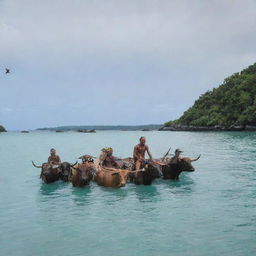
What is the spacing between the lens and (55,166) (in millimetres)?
21703

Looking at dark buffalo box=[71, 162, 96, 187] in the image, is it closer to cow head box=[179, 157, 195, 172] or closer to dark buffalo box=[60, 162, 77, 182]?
dark buffalo box=[60, 162, 77, 182]

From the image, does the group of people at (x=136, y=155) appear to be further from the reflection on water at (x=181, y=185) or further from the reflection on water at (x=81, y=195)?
the reflection on water at (x=181, y=185)

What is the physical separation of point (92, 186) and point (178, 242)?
946 cm

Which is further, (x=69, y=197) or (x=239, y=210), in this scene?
(x=69, y=197)

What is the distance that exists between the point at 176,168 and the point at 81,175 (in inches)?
217

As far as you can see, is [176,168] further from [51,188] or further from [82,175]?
[51,188]

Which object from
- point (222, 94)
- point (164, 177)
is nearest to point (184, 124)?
point (222, 94)

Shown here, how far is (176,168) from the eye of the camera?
22000 mm

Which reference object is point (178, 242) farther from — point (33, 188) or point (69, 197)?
point (33, 188)

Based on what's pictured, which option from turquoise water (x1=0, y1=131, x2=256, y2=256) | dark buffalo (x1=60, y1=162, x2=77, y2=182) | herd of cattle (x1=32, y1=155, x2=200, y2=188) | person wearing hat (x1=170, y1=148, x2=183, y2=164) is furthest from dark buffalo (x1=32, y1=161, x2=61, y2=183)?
person wearing hat (x1=170, y1=148, x2=183, y2=164)

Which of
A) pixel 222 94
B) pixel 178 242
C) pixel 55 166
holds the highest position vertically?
pixel 222 94

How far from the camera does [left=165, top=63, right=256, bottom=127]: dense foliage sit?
412 feet

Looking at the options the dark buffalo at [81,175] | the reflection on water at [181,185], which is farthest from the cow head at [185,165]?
the dark buffalo at [81,175]

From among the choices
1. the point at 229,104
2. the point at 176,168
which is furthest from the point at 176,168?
the point at 229,104
